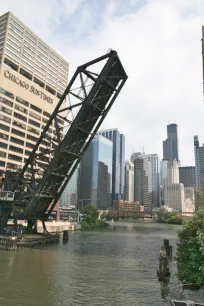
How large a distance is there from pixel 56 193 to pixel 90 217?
51949 mm

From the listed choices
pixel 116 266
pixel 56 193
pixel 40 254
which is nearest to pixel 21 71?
pixel 56 193

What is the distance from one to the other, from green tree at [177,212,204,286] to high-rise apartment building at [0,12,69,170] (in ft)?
223

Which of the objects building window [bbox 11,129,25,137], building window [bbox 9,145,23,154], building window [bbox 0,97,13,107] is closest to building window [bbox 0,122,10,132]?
building window [bbox 11,129,25,137]

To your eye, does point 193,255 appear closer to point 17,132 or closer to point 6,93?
point 6,93

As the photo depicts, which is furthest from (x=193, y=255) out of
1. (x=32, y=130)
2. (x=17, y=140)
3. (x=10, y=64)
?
(x=10, y=64)

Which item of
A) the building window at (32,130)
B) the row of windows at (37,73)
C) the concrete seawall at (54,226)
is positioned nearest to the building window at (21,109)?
the building window at (32,130)

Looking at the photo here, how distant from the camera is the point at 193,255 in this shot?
1230cm

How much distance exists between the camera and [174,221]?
140 meters

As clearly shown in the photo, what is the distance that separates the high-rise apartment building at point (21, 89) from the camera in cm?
7675

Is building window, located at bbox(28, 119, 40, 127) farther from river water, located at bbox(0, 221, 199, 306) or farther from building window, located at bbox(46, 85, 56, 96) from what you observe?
river water, located at bbox(0, 221, 199, 306)

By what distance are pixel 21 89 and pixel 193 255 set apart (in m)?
79.9

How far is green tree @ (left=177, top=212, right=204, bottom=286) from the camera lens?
38.9 feet

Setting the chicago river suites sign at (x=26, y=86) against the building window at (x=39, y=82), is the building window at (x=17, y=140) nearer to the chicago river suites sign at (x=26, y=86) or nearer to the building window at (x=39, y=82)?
the chicago river suites sign at (x=26, y=86)

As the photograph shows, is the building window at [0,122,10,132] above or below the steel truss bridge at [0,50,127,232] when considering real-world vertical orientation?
above
